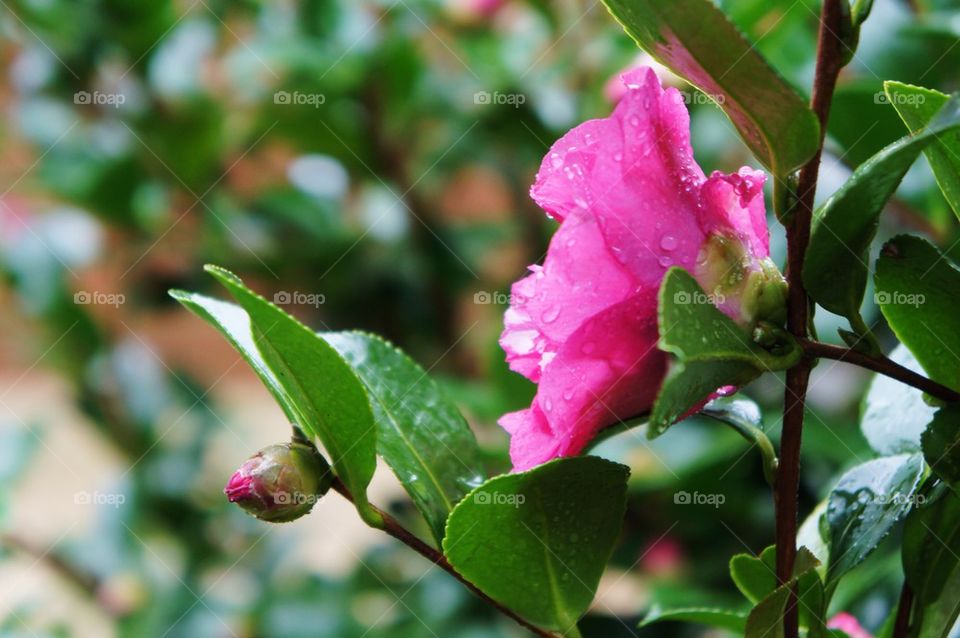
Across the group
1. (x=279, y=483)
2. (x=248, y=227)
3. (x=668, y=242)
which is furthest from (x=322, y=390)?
(x=248, y=227)

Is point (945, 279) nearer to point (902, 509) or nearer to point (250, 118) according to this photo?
point (902, 509)

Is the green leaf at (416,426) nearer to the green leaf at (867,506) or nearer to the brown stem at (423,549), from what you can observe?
the brown stem at (423,549)

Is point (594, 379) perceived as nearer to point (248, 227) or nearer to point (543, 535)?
point (543, 535)

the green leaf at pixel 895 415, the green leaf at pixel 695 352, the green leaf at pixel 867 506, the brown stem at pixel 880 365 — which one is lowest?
the green leaf at pixel 867 506

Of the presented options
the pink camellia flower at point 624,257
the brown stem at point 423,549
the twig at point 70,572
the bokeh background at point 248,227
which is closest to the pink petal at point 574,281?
the pink camellia flower at point 624,257

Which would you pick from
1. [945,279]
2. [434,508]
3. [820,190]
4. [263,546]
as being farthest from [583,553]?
[263,546]

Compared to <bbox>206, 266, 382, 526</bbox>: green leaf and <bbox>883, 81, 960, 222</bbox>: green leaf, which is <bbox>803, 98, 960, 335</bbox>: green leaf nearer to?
<bbox>883, 81, 960, 222</bbox>: green leaf
